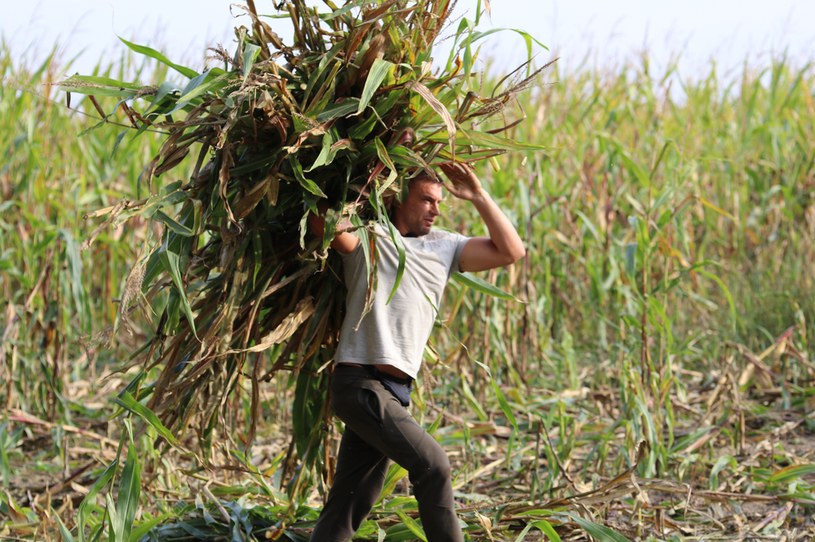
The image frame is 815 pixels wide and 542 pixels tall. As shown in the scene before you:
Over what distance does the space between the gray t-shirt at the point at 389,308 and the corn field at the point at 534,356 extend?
0.34 metres

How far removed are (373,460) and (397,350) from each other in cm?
36

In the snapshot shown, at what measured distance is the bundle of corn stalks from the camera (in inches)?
97.8

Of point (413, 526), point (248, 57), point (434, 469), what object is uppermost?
point (248, 57)

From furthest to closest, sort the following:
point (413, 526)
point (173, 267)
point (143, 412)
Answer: point (413, 526), point (143, 412), point (173, 267)

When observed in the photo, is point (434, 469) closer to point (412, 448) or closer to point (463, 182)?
point (412, 448)

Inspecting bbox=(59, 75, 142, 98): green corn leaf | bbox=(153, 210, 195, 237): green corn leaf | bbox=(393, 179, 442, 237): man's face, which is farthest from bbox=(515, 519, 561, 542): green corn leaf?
bbox=(59, 75, 142, 98): green corn leaf

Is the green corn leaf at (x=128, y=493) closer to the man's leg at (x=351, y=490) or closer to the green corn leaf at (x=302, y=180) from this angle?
the man's leg at (x=351, y=490)

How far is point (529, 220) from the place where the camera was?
465 cm

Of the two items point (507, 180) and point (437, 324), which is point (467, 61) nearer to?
point (437, 324)

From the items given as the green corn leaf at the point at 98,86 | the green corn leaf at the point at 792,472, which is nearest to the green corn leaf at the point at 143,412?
the green corn leaf at the point at 98,86

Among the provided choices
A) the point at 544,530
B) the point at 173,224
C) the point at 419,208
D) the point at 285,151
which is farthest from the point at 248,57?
the point at 544,530

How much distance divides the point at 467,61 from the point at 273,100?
1.73 feet

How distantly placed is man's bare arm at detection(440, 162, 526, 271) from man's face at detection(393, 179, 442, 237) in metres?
0.08

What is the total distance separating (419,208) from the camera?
8.91 ft
